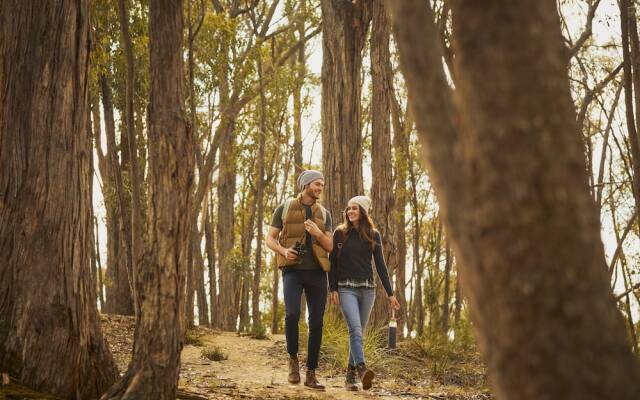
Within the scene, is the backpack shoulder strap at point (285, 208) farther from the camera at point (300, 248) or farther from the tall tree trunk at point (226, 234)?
the tall tree trunk at point (226, 234)

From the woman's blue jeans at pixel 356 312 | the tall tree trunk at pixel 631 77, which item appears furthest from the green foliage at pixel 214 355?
the tall tree trunk at pixel 631 77

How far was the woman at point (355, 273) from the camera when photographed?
805cm

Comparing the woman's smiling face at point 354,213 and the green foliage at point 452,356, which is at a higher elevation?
the woman's smiling face at point 354,213

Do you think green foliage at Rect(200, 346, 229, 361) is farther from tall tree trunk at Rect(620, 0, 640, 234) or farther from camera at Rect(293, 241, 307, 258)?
tall tree trunk at Rect(620, 0, 640, 234)

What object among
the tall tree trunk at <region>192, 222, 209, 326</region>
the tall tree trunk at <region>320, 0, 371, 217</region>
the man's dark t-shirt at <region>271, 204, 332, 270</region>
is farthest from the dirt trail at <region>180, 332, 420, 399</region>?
the tall tree trunk at <region>192, 222, 209, 326</region>

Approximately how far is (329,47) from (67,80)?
898 cm

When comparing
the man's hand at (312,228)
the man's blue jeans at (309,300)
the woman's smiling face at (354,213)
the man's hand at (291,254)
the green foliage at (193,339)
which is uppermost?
the woman's smiling face at (354,213)

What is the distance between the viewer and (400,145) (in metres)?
25.5

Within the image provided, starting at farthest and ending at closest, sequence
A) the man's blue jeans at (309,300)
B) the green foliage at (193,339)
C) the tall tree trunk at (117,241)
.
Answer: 1. the tall tree trunk at (117,241)
2. the green foliage at (193,339)
3. the man's blue jeans at (309,300)

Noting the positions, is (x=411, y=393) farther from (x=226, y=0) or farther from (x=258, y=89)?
(x=226, y=0)

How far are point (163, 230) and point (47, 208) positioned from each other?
125 centimetres

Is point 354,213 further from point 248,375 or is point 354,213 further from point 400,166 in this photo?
point 400,166

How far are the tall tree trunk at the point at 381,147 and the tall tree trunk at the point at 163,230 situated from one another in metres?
8.51

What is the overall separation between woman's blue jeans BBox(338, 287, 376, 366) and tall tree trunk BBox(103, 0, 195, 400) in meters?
3.06
